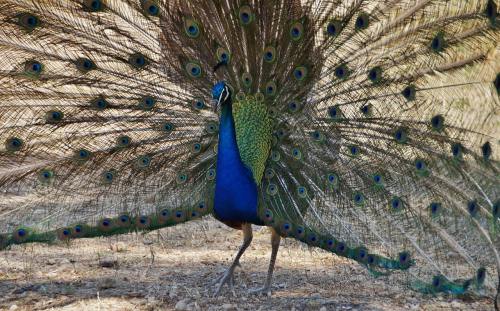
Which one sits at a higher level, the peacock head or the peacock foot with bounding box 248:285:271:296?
the peacock head

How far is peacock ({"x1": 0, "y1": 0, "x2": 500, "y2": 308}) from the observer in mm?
4258

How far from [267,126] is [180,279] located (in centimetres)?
143

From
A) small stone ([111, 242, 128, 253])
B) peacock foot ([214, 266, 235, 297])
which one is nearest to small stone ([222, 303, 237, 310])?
peacock foot ([214, 266, 235, 297])

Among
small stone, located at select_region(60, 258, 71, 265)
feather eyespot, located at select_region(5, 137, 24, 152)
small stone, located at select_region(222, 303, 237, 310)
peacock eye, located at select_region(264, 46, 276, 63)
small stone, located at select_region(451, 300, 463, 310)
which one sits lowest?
small stone, located at select_region(60, 258, 71, 265)

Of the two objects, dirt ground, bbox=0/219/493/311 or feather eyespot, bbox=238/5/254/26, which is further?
dirt ground, bbox=0/219/493/311

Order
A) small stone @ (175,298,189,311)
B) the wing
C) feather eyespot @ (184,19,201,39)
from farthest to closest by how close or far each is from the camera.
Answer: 1. small stone @ (175,298,189,311)
2. feather eyespot @ (184,19,201,39)
3. the wing

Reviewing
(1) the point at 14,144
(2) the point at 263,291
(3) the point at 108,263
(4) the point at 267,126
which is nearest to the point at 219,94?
(4) the point at 267,126

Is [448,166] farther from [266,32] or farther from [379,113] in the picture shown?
[266,32]

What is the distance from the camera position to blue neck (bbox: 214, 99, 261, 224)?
4332 mm

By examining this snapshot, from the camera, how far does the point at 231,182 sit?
14.4 ft

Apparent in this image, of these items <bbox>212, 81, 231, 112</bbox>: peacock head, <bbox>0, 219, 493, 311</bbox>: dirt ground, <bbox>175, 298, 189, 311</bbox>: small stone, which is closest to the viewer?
<bbox>212, 81, 231, 112</bbox>: peacock head

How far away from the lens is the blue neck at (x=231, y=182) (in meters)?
4.33

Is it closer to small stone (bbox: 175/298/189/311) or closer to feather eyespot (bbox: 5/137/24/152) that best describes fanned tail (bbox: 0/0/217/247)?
feather eyespot (bbox: 5/137/24/152)

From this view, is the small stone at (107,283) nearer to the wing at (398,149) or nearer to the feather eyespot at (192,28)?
the wing at (398,149)
